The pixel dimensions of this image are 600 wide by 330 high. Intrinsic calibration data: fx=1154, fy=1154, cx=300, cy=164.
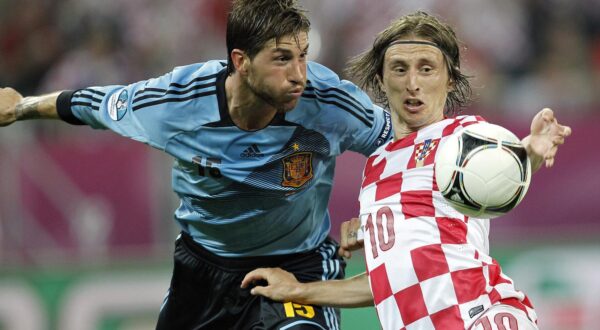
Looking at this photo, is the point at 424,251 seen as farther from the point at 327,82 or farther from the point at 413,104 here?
the point at 327,82

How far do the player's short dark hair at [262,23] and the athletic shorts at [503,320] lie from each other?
1560 mm

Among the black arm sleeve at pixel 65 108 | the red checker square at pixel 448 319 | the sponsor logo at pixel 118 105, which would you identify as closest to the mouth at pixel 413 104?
the red checker square at pixel 448 319

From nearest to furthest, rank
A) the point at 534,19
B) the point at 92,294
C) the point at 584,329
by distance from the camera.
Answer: the point at 584,329
the point at 92,294
the point at 534,19

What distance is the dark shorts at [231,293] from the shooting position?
5617 millimetres

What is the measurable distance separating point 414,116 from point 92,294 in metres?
4.94

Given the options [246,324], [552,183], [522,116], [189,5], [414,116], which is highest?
[189,5]

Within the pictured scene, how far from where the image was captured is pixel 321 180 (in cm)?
582

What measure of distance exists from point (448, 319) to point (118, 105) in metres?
2.03

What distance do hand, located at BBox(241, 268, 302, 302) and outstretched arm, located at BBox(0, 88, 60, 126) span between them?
1.29m

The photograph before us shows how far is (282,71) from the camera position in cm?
526

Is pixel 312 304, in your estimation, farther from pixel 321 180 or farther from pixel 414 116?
pixel 414 116

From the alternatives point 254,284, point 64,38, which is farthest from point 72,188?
point 254,284

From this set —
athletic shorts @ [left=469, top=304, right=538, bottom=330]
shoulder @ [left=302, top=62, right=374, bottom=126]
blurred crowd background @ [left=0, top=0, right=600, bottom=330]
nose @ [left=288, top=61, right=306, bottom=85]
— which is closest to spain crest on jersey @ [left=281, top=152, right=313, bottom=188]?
shoulder @ [left=302, top=62, right=374, bottom=126]

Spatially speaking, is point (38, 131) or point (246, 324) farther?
point (38, 131)
